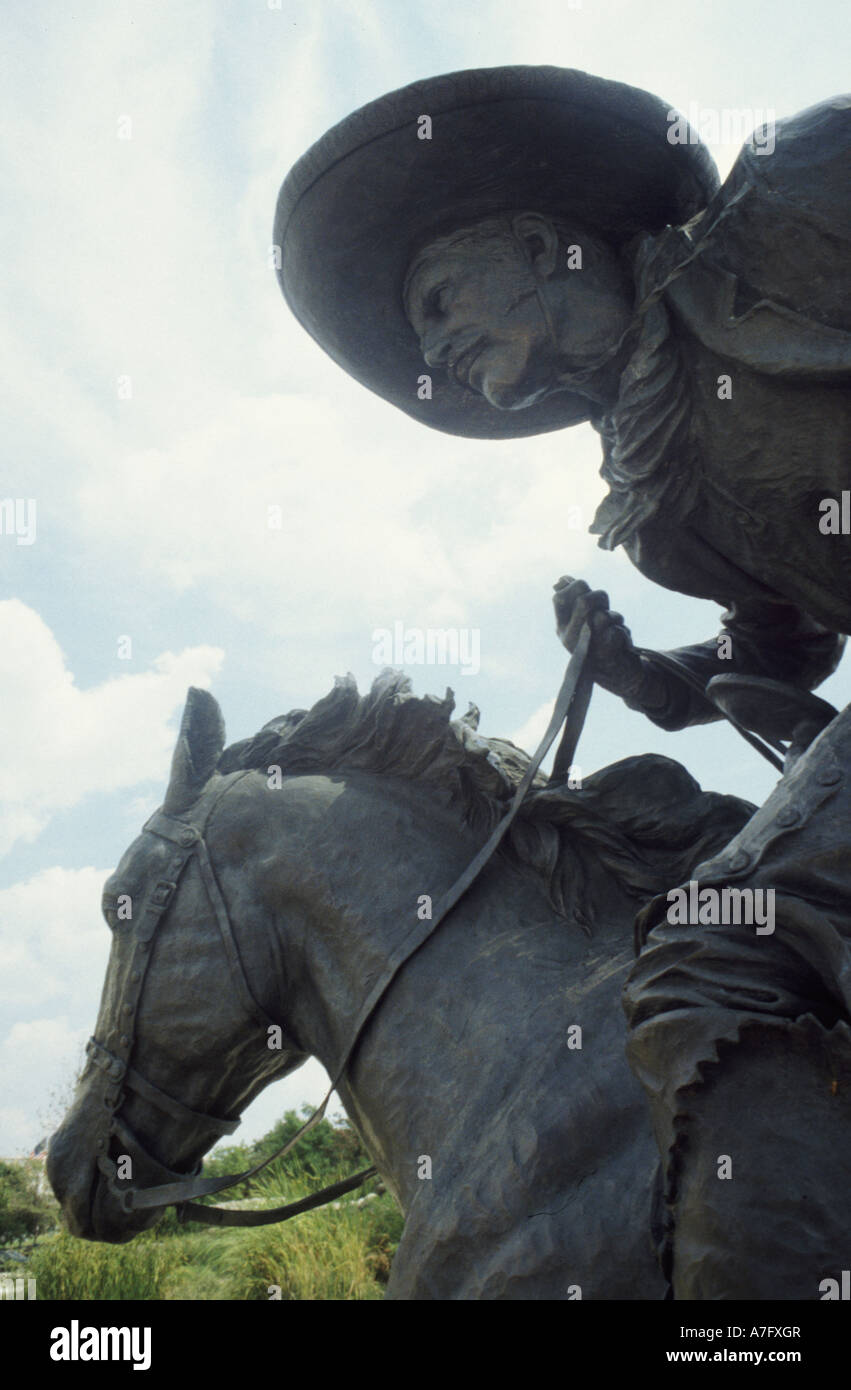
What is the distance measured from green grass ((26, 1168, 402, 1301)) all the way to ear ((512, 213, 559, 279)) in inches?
283

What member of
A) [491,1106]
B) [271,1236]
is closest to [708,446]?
[491,1106]

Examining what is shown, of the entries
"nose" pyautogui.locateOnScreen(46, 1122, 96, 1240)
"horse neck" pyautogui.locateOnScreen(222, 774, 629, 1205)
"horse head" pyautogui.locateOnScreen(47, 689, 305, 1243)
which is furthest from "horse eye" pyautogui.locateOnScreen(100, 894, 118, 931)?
→ "nose" pyautogui.locateOnScreen(46, 1122, 96, 1240)

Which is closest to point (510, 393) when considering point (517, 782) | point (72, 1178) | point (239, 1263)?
point (517, 782)

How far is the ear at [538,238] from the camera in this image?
2732 mm

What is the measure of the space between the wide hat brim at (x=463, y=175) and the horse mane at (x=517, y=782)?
1.04 metres

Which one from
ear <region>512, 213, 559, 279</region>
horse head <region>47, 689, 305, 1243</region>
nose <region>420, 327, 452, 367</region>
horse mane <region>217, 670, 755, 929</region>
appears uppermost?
ear <region>512, 213, 559, 279</region>

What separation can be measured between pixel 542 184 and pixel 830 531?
3.63 feet

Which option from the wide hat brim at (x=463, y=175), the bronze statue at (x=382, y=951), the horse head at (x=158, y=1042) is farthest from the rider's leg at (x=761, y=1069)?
the wide hat brim at (x=463, y=175)

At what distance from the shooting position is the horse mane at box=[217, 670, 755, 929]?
104 inches

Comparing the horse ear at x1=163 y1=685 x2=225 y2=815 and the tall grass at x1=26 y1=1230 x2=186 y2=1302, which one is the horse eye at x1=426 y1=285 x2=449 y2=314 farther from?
the tall grass at x1=26 y1=1230 x2=186 y2=1302

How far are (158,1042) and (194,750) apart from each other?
2.40 feet

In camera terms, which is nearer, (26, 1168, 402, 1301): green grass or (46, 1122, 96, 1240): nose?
(46, 1122, 96, 1240): nose

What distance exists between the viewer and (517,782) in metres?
2.81

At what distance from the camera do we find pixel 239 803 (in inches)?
111
